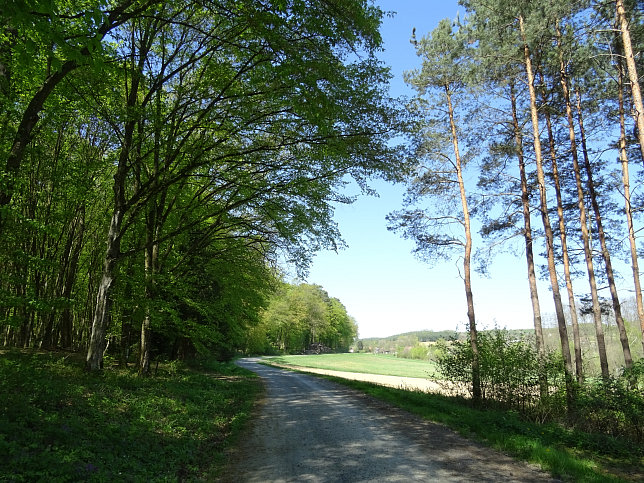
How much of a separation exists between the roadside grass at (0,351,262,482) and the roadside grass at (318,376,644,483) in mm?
4993

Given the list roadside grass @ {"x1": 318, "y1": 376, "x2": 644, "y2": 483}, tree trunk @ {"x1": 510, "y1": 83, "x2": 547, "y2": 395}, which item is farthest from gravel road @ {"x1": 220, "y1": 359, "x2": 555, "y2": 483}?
tree trunk @ {"x1": 510, "y1": 83, "x2": 547, "y2": 395}

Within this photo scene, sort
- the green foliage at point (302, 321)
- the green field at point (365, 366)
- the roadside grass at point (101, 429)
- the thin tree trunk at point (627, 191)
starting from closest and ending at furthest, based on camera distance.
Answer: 1. the roadside grass at point (101, 429)
2. the thin tree trunk at point (627, 191)
3. the green field at point (365, 366)
4. the green foliage at point (302, 321)

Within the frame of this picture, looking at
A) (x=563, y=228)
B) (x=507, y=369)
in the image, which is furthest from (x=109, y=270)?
(x=563, y=228)

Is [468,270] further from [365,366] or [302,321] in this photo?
[302,321]

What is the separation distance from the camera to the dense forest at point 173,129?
6.56 m

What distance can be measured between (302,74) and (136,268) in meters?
10.7

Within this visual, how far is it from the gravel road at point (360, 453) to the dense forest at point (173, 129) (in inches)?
224

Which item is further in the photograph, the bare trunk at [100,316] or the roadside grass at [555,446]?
the bare trunk at [100,316]

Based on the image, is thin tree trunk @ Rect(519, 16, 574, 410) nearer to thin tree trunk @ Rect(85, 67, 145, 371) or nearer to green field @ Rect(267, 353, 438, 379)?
thin tree trunk @ Rect(85, 67, 145, 371)

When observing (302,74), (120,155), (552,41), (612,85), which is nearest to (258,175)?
(120,155)

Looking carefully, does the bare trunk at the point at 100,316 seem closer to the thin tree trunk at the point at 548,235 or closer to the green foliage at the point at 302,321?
the thin tree trunk at the point at 548,235

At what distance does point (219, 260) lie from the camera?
17.3 meters

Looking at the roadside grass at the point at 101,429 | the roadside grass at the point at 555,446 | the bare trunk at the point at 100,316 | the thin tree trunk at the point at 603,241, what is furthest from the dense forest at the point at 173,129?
the thin tree trunk at the point at 603,241

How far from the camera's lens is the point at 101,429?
6055 millimetres
